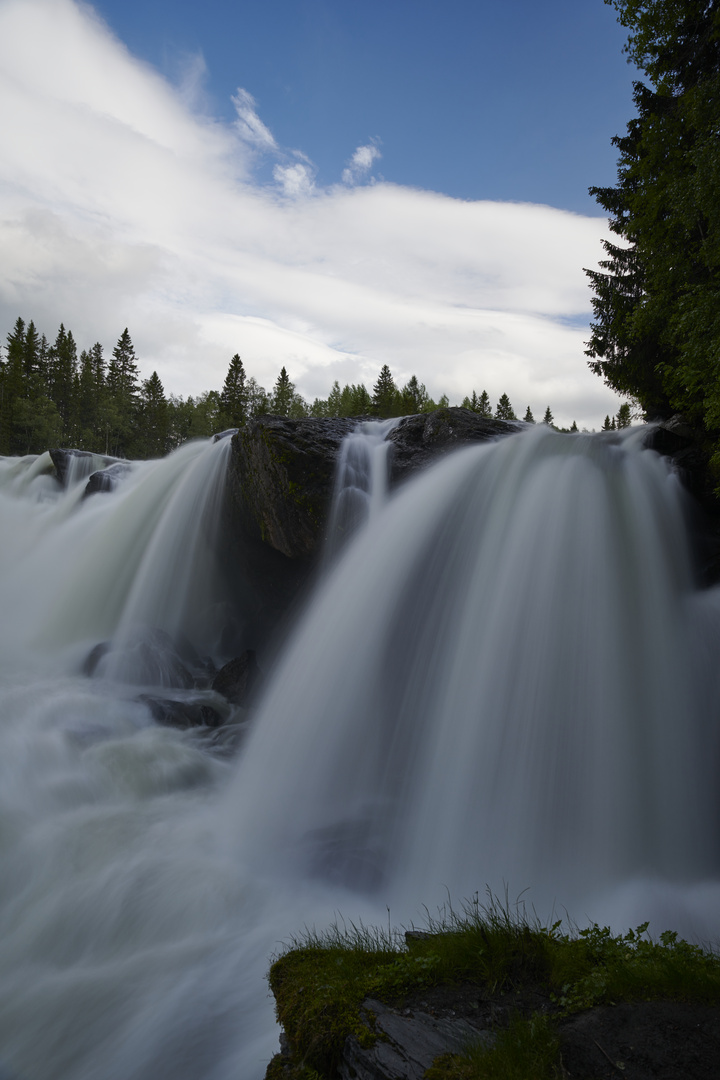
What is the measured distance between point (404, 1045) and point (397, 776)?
452 cm

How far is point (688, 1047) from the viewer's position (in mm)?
2553

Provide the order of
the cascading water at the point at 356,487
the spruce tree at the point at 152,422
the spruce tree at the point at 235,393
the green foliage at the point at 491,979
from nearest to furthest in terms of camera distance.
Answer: the green foliage at the point at 491,979
the cascading water at the point at 356,487
the spruce tree at the point at 235,393
the spruce tree at the point at 152,422

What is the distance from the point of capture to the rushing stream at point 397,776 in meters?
4.93

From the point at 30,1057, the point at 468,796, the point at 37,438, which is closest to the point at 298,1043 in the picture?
the point at 30,1057

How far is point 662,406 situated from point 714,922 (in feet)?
40.4

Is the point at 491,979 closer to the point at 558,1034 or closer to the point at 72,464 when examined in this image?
the point at 558,1034

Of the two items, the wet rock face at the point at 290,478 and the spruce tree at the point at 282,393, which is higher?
the spruce tree at the point at 282,393

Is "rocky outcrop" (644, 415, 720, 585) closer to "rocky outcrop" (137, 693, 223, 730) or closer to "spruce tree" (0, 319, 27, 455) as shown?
"rocky outcrop" (137, 693, 223, 730)

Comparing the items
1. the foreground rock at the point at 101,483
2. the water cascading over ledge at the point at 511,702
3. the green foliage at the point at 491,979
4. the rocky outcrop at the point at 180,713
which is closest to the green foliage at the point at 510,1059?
the green foliage at the point at 491,979

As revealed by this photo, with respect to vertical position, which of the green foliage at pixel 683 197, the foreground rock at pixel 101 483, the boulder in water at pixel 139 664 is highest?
the green foliage at pixel 683 197

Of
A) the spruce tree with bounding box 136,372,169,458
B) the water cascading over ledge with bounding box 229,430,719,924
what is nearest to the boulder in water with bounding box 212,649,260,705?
the water cascading over ledge with bounding box 229,430,719,924

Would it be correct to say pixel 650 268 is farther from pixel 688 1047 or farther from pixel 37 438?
pixel 37 438

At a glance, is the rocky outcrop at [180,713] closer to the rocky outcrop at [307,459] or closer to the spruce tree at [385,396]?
the rocky outcrop at [307,459]

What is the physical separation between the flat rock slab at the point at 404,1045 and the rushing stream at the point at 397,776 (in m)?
1.75
